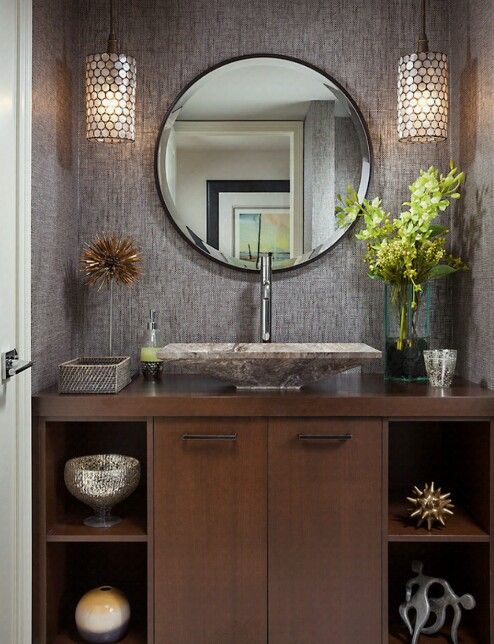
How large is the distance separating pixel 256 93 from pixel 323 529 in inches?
57.8

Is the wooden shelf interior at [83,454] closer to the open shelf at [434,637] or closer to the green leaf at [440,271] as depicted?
the open shelf at [434,637]

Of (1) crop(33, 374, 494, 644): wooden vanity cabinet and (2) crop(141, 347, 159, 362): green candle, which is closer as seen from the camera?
(1) crop(33, 374, 494, 644): wooden vanity cabinet

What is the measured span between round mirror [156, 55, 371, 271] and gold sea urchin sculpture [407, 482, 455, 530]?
2.90 ft

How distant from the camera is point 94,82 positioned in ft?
8.11

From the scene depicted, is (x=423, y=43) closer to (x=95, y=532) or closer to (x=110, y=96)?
(x=110, y=96)

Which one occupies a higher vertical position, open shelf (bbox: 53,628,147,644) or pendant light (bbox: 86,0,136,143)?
pendant light (bbox: 86,0,136,143)

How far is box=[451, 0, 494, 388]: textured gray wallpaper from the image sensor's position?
7.52ft

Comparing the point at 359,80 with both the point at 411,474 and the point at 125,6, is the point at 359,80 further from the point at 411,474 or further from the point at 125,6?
the point at 411,474

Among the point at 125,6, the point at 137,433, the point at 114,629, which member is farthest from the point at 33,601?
the point at 125,6

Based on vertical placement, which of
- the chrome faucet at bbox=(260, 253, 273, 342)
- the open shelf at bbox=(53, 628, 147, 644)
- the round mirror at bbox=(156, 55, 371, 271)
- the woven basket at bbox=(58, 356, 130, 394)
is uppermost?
the round mirror at bbox=(156, 55, 371, 271)

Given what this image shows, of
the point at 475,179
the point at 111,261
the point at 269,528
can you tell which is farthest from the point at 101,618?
the point at 475,179

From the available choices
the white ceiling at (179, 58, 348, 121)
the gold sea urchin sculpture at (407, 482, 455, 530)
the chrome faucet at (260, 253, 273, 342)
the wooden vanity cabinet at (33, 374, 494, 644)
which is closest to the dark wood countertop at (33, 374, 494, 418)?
the wooden vanity cabinet at (33, 374, 494, 644)

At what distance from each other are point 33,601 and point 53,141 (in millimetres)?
1367

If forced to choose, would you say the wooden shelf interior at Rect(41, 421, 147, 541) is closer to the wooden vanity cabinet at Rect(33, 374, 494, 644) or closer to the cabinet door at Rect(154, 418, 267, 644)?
the wooden vanity cabinet at Rect(33, 374, 494, 644)
